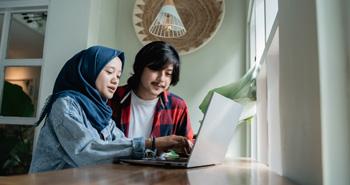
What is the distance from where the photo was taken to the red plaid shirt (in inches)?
57.1

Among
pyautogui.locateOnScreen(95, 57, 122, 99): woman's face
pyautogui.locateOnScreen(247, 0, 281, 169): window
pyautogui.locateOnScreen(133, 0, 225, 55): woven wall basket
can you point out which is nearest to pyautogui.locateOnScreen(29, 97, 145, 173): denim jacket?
pyautogui.locateOnScreen(95, 57, 122, 99): woman's face

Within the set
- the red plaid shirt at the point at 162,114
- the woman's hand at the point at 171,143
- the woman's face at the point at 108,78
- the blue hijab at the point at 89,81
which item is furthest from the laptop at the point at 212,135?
the red plaid shirt at the point at 162,114

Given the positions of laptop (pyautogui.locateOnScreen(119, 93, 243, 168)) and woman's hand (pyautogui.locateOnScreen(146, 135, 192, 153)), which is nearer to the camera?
laptop (pyautogui.locateOnScreen(119, 93, 243, 168))

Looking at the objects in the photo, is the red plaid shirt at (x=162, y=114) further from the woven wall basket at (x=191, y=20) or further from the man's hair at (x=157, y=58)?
the woven wall basket at (x=191, y=20)

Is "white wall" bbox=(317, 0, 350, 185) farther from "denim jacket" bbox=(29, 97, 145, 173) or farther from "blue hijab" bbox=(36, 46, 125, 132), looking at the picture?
"blue hijab" bbox=(36, 46, 125, 132)

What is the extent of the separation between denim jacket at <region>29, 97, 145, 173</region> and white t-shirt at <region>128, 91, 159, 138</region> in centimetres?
46

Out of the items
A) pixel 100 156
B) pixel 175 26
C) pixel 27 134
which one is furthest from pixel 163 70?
pixel 27 134

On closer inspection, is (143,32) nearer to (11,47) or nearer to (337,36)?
(11,47)

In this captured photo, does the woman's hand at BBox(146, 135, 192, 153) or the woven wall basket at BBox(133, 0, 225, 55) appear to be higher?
the woven wall basket at BBox(133, 0, 225, 55)

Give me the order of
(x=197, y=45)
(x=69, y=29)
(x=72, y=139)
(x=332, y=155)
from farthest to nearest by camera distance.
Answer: (x=197, y=45) < (x=69, y=29) < (x=72, y=139) < (x=332, y=155)

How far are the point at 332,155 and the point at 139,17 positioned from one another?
88.7 inches

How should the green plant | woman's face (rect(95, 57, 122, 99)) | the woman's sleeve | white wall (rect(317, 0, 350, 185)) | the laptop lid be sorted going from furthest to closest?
the green plant
woman's face (rect(95, 57, 122, 99))
the woman's sleeve
the laptop lid
white wall (rect(317, 0, 350, 185))

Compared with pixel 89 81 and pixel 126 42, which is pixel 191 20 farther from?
pixel 89 81

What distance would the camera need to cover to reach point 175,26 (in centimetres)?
225
